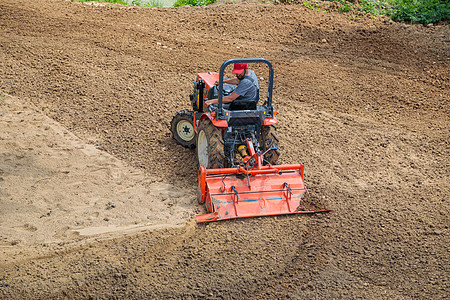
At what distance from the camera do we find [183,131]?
8281mm

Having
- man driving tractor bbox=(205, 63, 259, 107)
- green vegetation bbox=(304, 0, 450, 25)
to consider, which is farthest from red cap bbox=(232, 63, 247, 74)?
green vegetation bbox=(304, 0, 450, 25)

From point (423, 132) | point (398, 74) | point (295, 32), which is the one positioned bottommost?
point (423, 132)

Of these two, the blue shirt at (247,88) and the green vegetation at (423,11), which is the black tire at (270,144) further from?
the green vegetation at (423,11)

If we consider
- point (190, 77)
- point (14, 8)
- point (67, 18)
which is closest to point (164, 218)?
point (190, 77)

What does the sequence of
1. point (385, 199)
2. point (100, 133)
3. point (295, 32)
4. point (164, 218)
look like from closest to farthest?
1. point (164, 218)
2. point (385, 199)
3. point (100, 133)
4. point (295, 32)

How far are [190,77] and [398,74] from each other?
16.4ft

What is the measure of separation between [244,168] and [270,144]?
2.03ft

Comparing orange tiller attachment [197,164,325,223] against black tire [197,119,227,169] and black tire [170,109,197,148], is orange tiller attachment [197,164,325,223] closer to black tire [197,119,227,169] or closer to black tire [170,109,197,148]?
black tire [197,119,227,169]

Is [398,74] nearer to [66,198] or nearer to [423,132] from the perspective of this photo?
[423,132]

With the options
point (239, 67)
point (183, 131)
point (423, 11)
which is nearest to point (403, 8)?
point (423, 11)

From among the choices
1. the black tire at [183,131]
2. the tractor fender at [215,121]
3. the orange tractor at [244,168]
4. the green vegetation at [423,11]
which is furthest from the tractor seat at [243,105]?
the green vegetation at [423,11]

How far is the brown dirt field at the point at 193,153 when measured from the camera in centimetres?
557

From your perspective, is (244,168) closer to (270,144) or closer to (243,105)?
(270,144)

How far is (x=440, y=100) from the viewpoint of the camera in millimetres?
10641
